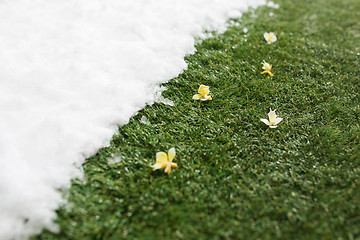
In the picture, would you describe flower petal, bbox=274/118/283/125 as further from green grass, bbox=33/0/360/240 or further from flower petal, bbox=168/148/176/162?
flower petal, bbox=168/148/176/162

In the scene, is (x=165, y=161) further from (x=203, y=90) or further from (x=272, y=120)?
(x=272, y=120)

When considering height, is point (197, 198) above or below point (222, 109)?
below

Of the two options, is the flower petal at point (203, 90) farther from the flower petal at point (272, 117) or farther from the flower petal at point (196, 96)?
the flower petal at point (272, 117)

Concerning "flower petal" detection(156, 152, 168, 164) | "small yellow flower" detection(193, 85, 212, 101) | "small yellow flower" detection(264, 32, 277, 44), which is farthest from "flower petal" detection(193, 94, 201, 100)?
"small yellow flower" detection(264, 32, 277, 44)

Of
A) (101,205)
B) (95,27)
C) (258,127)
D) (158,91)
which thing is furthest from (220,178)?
(95,27)

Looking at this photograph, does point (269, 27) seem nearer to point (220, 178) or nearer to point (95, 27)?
point (95, 27)

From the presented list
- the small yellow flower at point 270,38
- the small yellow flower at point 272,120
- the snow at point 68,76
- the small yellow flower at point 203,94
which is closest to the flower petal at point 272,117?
the small yellow flower at point 272,120
